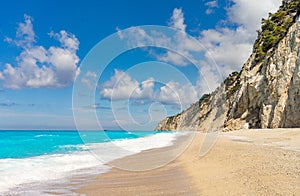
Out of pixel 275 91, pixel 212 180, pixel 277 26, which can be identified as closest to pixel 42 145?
pixel 275 91

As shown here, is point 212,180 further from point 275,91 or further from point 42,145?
point 42,145

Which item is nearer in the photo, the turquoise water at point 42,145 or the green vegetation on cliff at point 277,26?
the turquoise water at point 42,145

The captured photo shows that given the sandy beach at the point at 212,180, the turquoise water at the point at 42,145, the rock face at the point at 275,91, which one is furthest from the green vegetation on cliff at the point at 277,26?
the sandy beach at the point at 212,180

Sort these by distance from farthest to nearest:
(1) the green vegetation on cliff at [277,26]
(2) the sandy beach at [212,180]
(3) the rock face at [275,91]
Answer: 1. (1) the green vegetation on cliff at [277,26]
2. (3) the rock face at [275,91]
3. (2) the sandy beach at [212,180]

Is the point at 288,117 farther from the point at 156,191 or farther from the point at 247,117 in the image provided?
the point at 156,191

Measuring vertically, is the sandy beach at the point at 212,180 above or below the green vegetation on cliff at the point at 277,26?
below

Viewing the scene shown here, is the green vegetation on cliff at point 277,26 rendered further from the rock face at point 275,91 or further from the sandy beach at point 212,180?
the sandy beach at point 212,180

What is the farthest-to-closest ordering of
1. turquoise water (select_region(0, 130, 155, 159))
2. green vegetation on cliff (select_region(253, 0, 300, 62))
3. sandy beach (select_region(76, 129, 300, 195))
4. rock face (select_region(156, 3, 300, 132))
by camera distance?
1. green vegetation on cliff (select_region(253, 0, 300, 62))
2. rock face (select_region(156, 3, 300, 132))
3. turquoise water (select_region(0, 130, 155, 159))
4. sandy beach (select_region(76, 129, 300, 195))

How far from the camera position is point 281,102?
2627cm

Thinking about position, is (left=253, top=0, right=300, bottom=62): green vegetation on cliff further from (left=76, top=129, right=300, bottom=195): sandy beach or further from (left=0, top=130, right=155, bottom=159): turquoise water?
(left=76, top=129, right=300, bottom=195): sandy beach

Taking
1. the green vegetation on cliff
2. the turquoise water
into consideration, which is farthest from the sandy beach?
the green vegetation on cliff

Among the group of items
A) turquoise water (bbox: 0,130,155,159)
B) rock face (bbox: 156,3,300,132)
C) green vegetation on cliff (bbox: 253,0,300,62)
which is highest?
green vegetation on cliff (bbox: 253,0,300,62)

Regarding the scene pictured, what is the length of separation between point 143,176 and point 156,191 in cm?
217

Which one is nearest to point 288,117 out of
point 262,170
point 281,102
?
point 281,102
